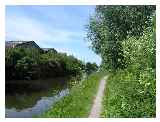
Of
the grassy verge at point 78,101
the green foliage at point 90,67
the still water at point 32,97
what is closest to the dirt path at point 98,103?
the grassy verge at point 78,101

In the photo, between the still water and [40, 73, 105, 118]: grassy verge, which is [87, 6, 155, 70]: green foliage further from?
the still water

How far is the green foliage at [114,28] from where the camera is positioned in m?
5.99

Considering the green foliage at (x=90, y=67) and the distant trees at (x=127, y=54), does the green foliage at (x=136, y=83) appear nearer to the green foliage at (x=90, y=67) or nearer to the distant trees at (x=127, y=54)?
the distant trees at (x=127, y=54)

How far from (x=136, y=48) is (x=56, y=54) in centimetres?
94

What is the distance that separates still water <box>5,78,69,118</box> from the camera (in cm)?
593

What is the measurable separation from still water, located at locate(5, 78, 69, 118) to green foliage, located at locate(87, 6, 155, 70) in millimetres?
691

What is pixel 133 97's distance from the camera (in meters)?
5.76

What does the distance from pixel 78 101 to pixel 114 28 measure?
40.4 inches

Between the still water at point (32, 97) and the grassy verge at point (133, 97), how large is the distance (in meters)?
0.97

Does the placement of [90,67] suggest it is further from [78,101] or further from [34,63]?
[34,63]

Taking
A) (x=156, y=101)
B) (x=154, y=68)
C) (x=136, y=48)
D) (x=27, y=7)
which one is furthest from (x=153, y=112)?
(x=27, y=7)

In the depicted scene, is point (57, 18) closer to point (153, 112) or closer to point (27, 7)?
point (27, 7)

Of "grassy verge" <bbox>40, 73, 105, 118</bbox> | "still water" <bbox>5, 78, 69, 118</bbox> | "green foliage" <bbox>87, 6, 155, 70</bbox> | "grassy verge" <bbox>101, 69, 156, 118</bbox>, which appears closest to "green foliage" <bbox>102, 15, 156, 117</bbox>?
"grassy verge" <bbox>101, 69, 156, 118</bbox>

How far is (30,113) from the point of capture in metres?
6.57
